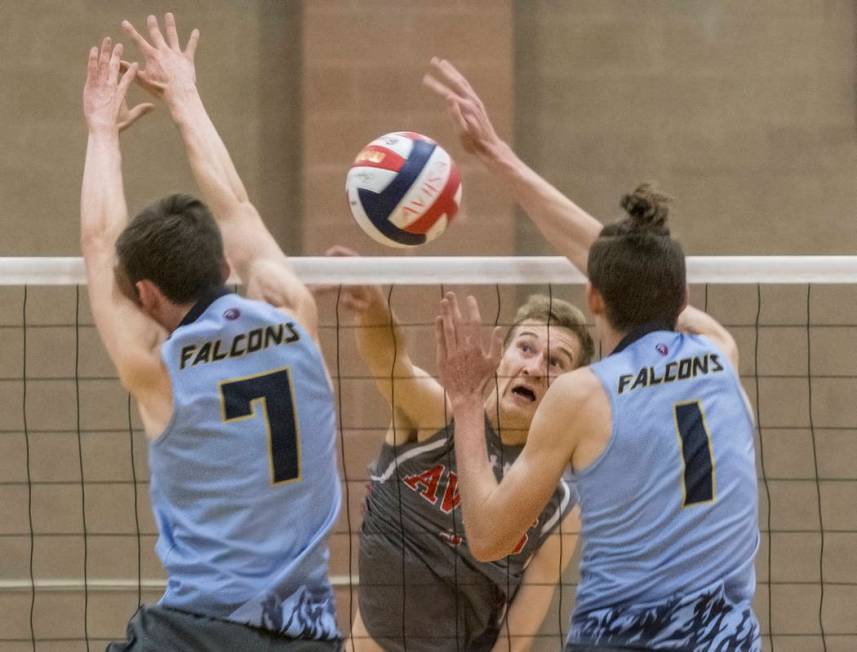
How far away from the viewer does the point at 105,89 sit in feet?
11.2

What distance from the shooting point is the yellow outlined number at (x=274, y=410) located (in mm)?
2791

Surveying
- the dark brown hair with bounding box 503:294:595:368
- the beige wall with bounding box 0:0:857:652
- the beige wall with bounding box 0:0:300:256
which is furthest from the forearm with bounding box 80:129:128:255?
the beige wall with bounding box 0:0:300:256

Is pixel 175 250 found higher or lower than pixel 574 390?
higher

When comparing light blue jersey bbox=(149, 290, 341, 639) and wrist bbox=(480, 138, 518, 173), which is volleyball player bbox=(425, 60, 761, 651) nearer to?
light blue jersey bbox=(149, 290, 341, 639)

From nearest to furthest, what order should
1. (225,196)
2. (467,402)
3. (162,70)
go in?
(467,402), (225,196), (162,70)

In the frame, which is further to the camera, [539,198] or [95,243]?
[539,198]

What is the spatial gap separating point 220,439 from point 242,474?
0.28ft

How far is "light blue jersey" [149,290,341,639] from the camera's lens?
9.08 ft

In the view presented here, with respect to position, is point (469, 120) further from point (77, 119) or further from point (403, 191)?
point (77, 119)

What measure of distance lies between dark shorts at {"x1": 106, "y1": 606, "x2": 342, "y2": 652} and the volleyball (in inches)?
54.0

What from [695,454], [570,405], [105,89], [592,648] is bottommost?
[592,648]

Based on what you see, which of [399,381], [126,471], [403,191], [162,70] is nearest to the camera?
[162,70]

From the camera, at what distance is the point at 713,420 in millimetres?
2814

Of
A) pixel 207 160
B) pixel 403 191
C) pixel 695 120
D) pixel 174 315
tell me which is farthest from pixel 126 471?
pixel 174 315
